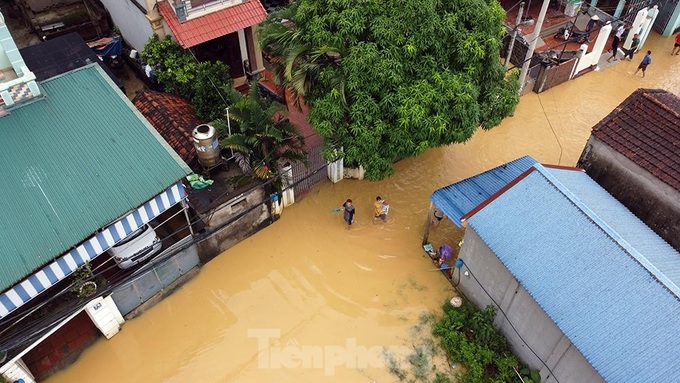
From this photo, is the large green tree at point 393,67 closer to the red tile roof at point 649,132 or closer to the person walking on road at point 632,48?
the red tile roof at point 649,132

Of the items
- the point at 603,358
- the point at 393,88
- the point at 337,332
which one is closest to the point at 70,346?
the point at 337,332

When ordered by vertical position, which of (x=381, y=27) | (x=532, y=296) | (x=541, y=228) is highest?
(x=381, y=27)

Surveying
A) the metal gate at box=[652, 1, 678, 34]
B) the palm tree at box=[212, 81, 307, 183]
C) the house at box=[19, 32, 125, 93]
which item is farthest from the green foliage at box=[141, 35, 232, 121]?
the metal gate at box=[652, 1, 678, 34]

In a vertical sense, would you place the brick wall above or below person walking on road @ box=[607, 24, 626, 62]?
below

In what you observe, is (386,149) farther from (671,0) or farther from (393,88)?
(671,0)

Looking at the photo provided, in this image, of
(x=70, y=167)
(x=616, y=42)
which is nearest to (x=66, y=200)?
(x=70, y=167)

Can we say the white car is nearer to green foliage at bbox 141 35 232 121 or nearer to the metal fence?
the metal fence

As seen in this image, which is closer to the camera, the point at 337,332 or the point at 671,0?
the point at 337,332
